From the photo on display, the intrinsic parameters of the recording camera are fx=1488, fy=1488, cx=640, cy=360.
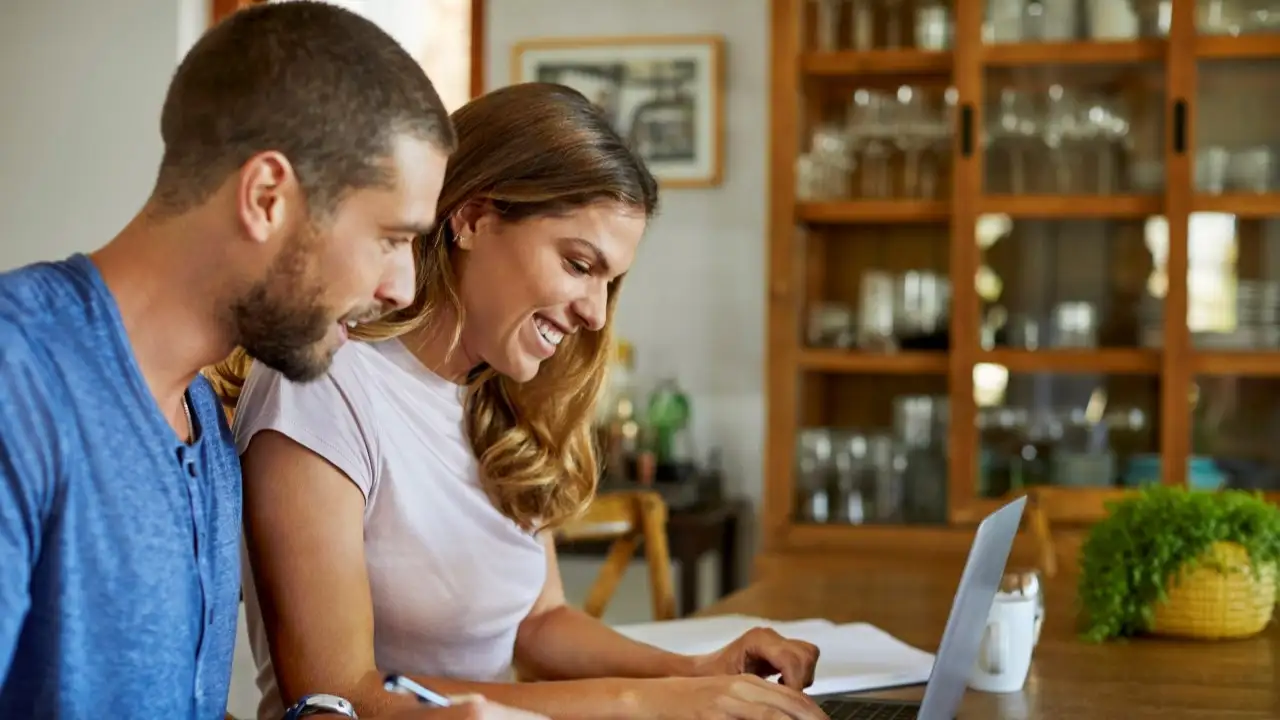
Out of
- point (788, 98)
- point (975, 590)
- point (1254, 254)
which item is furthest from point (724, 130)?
point (975, 590)

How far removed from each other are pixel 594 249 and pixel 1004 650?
2.13ft

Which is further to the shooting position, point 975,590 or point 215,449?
point 975,590

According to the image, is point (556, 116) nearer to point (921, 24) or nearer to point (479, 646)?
point (479, 646)

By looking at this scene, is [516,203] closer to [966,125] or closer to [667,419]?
[966,125]

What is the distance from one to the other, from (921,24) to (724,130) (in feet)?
2.32

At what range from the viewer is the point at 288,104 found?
106cm

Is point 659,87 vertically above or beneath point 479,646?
above

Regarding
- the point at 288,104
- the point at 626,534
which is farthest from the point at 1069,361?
the point at 288,104

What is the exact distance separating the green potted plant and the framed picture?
253cm

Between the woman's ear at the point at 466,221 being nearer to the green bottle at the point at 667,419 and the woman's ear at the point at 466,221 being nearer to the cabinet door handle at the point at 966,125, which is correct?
the cabinet door handle at the point at 966,125

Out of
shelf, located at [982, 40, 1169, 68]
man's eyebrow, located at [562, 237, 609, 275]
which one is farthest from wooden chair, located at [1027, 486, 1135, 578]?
man's eyebrow, located at [562, 237, 609, 275]

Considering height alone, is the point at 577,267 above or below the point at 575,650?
above

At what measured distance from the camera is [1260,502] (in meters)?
2.10

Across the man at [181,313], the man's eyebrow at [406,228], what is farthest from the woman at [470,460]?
the man's eyebrow at [406,228]
